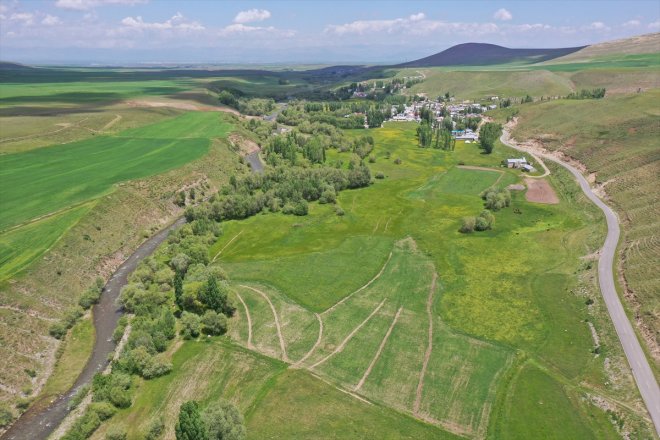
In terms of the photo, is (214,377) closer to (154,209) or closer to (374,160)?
(154,209)

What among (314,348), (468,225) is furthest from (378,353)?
(468,225)

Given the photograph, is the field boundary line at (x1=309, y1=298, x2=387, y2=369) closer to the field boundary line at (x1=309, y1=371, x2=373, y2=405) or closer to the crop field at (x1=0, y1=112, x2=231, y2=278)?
the field boundary line at (x1=309, y1=371, x2=373, y2=405)

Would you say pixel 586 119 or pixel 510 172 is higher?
pixel 586 119

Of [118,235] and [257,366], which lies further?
[118,235]

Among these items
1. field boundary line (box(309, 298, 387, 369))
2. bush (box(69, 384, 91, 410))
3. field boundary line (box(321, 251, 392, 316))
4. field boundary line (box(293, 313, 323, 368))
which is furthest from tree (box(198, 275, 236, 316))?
bush (box(69, 384, 91, 410))

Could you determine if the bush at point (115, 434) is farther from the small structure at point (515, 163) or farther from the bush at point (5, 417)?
the small structure at point (515, 163)

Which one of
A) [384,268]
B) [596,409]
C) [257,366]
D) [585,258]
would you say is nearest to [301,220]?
[384,268]

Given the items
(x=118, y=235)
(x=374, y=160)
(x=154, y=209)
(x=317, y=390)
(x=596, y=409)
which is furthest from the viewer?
(x=374, y=160)
